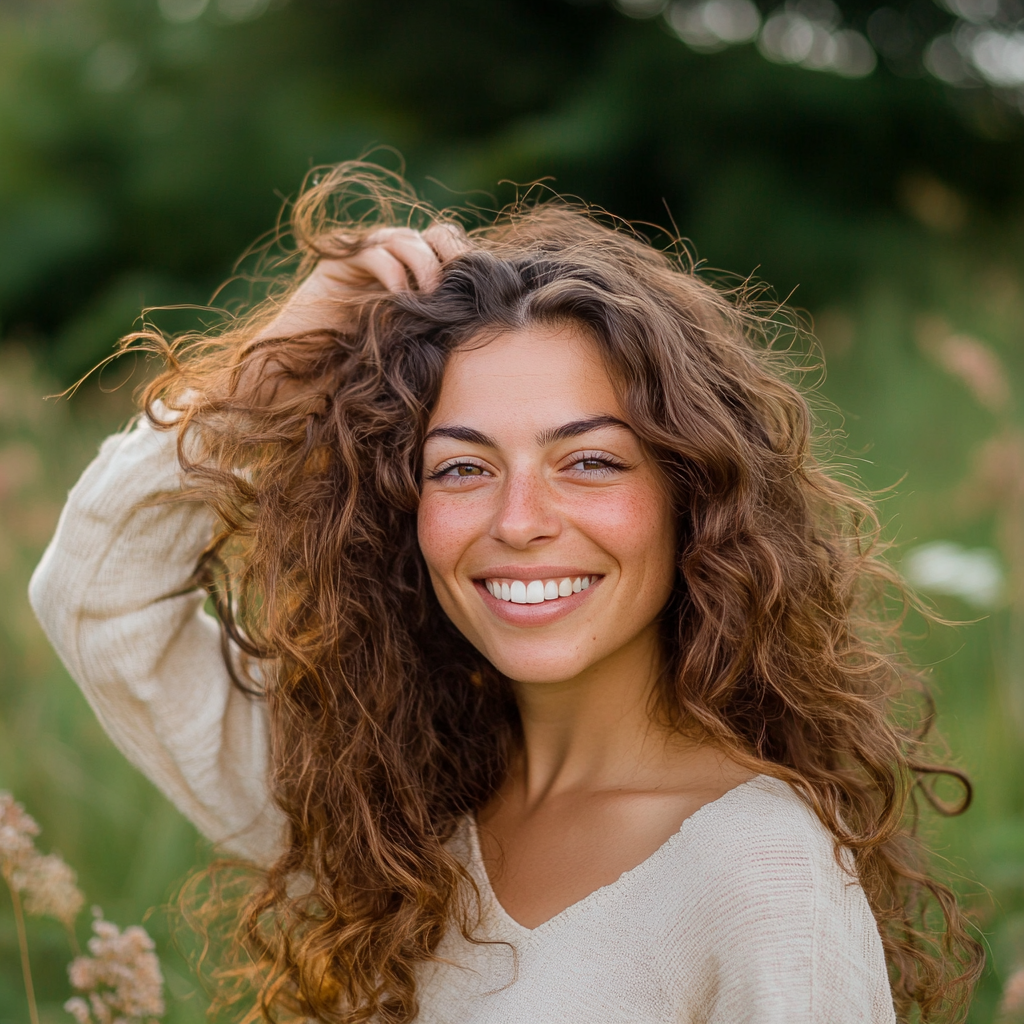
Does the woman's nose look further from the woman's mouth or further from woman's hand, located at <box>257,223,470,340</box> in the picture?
woman's hand, located at <box>257,223,470,340</box>

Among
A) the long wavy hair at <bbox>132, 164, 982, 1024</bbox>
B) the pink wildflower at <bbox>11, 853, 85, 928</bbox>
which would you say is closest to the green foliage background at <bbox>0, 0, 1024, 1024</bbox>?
the long wavy hair at <bbox>132, 164, 982, 1024</bbox>

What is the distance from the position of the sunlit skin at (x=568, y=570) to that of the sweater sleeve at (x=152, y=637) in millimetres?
560

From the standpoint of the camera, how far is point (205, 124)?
286 inches

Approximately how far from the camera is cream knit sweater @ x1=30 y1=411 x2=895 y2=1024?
4.41 ft

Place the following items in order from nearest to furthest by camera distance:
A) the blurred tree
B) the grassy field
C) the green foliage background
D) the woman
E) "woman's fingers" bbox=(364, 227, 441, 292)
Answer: the woman
"woman's fingers" bbox=(364, 227, 441, 292)
the grassy field
the green foliage background
the blurred tree

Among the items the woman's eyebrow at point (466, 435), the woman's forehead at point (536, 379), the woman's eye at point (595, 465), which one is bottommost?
the woman's eye at point (595, 465)

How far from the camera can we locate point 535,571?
1.59 metres

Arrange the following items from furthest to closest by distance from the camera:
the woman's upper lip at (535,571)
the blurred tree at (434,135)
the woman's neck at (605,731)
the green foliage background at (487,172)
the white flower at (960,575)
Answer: the blurred tree at (434,135) → the green foliage background at (487,172) → the white flower at (960,575) → the woman's neck at (605,731) → the woman's upper lip at (535,571)

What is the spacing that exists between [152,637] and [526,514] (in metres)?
0.83

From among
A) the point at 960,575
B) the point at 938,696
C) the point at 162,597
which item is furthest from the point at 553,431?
the point at 938,696

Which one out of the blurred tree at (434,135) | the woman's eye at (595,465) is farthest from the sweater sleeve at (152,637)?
the blurred tree at (434,135)

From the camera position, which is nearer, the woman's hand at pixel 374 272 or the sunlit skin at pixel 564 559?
the sunlit skin at pixel 564 559

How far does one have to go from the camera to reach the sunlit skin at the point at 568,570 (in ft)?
5.23

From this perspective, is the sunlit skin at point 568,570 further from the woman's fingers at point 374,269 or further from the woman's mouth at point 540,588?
the woman's fingers at point 374,269
